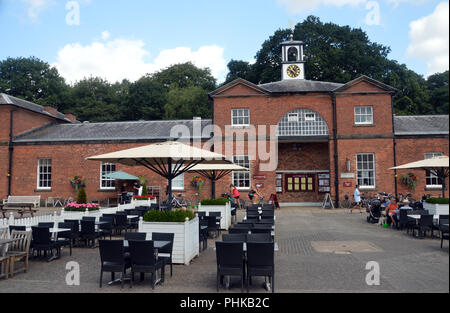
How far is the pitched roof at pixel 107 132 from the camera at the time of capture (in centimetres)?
2472

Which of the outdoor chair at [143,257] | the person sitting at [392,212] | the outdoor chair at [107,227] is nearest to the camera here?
the outdoor chair at [143,257]

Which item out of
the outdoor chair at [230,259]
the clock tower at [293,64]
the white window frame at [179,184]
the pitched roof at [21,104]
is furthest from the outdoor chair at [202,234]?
the pitched roof at [21,104]

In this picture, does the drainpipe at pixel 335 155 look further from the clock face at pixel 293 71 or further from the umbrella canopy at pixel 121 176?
the umbrella canopy at pixel 121 176

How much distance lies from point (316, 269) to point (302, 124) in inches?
652

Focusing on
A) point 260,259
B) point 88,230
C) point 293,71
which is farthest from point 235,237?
point 293,71

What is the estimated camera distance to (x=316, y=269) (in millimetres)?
7395

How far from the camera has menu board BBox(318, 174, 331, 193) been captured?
2400 cm

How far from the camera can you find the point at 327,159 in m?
24.3

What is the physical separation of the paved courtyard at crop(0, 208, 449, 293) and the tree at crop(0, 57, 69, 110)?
126 ft

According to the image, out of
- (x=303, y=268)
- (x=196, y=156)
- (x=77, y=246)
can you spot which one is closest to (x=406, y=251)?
(x=303, y=268)

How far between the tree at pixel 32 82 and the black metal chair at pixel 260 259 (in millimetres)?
42180

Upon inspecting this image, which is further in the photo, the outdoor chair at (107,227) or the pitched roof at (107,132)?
the pitched roof at (107,132)

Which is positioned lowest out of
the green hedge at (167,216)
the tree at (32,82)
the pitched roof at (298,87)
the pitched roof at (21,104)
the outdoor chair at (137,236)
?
the outdoor chair at (137,236)

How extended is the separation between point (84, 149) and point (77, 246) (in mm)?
15085
